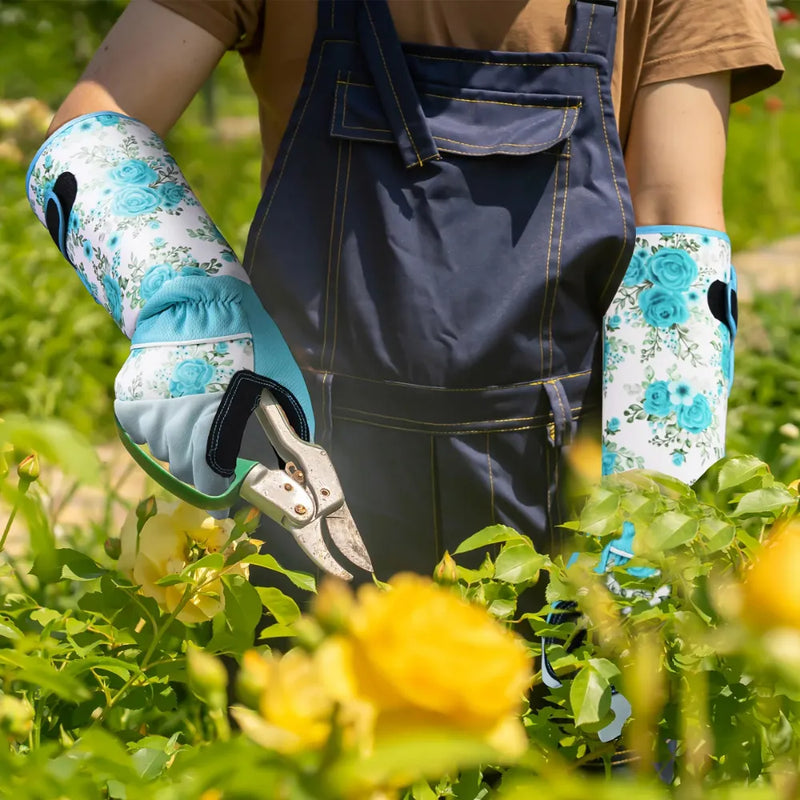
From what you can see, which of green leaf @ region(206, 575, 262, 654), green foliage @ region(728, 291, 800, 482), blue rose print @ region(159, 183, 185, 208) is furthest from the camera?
green foliage @ region(728, 291, 800, 482)

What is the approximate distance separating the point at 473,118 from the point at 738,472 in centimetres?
54

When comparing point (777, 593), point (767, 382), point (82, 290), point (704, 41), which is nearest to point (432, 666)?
point (777, 593)

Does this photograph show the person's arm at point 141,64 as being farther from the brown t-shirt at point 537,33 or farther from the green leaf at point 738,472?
the green leaf at point 738,472

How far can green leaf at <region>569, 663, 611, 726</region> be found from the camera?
55cm

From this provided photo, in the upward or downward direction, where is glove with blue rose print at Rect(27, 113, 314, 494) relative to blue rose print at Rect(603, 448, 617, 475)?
upward

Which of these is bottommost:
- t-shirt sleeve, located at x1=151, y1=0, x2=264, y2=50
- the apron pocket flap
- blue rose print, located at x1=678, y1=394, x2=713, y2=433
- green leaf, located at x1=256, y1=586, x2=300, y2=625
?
blue rose print, located at x1=678, y1=394, x2=713, y2=433

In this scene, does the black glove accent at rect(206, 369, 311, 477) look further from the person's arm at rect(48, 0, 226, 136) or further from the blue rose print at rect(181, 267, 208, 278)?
the person's arm at rect(48, 0, 226, 136)

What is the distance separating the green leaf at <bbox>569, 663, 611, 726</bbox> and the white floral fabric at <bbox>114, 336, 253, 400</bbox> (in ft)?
1.25

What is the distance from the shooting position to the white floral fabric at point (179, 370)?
0.80 m

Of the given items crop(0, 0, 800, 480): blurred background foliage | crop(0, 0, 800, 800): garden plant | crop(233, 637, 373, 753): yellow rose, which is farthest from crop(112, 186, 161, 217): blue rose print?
crop(0, 0, 800, 480): blurred background foliage

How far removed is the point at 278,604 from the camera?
0.67 m

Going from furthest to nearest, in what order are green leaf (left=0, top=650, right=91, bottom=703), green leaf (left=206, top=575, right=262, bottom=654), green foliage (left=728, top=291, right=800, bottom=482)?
green foliage (left=728, top=291, right=800, bottom=482)
green leaf (left=206, top=575, right=262, bottom=654)
green leaf (left=0, top=650, right=91, bottom=703)

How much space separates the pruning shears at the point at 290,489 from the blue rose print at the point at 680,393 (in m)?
0.39

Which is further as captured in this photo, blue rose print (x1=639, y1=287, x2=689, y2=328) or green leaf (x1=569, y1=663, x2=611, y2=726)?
blue rose print (x1=639, y1=287, x2=689, y2=328)
